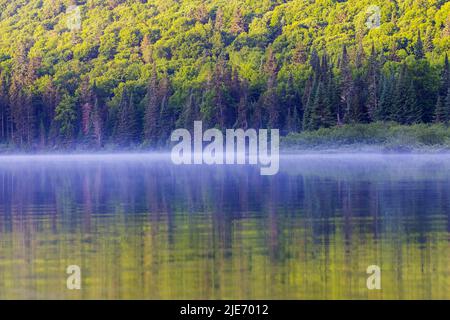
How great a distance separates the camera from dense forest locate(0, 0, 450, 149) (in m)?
92.2

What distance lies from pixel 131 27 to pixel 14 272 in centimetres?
15689

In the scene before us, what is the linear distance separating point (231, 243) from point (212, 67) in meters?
115

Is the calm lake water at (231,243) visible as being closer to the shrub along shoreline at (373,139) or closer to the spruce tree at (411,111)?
the shrub along shoreline at (373,139)

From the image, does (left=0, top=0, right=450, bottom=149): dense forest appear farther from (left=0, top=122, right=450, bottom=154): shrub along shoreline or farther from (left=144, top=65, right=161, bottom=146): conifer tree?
(left=0, top=122, right=450, bottom=154): shrub along shoreline

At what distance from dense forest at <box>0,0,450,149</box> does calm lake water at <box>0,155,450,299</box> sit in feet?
198

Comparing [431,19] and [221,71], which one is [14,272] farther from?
[431,19]

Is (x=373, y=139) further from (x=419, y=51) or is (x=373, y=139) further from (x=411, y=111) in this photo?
(x=419, y=51)

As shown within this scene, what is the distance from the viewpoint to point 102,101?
130m

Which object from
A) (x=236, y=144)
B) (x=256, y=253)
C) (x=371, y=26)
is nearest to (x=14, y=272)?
(x=256, y=253)

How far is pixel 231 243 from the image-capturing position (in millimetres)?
16062

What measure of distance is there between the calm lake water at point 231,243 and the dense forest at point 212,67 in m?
60.5

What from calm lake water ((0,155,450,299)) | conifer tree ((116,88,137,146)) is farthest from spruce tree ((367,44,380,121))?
calm lake water ((0,155,450,299))

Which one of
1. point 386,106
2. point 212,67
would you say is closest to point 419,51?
point 386,106

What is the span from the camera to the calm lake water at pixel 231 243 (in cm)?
1222
